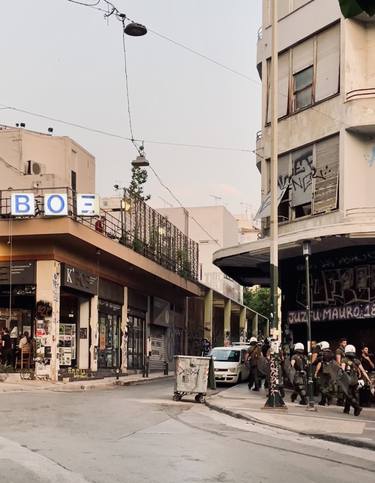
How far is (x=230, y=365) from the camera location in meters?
27.9

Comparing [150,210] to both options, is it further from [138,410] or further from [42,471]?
[42,471]

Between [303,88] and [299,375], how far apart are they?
30.2 ft

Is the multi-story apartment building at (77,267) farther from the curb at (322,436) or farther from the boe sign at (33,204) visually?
the curb at (322,436)

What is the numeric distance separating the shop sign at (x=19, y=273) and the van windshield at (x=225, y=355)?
8016 mm

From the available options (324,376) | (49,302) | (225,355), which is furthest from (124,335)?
(324,376)

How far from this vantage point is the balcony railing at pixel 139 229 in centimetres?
2825

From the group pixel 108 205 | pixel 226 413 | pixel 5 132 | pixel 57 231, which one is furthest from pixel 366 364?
pixel 108 205

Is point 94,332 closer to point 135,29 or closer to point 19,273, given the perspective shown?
point 19,273

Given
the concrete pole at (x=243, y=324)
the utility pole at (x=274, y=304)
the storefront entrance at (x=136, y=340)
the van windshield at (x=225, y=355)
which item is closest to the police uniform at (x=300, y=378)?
the utility pole at (x=274, y=304)

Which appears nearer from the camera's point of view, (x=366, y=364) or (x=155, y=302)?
(x=366, y=364)

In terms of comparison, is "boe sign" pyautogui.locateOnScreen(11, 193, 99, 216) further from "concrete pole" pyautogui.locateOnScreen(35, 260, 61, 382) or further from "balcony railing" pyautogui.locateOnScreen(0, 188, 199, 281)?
"concrete pole" pyautogui.locateOnScreen(35, 260, 61, 382)

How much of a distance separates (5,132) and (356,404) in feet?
80.8

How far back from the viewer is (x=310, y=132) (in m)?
21.4

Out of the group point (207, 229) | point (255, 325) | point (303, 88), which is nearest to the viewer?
point (303, 88)
